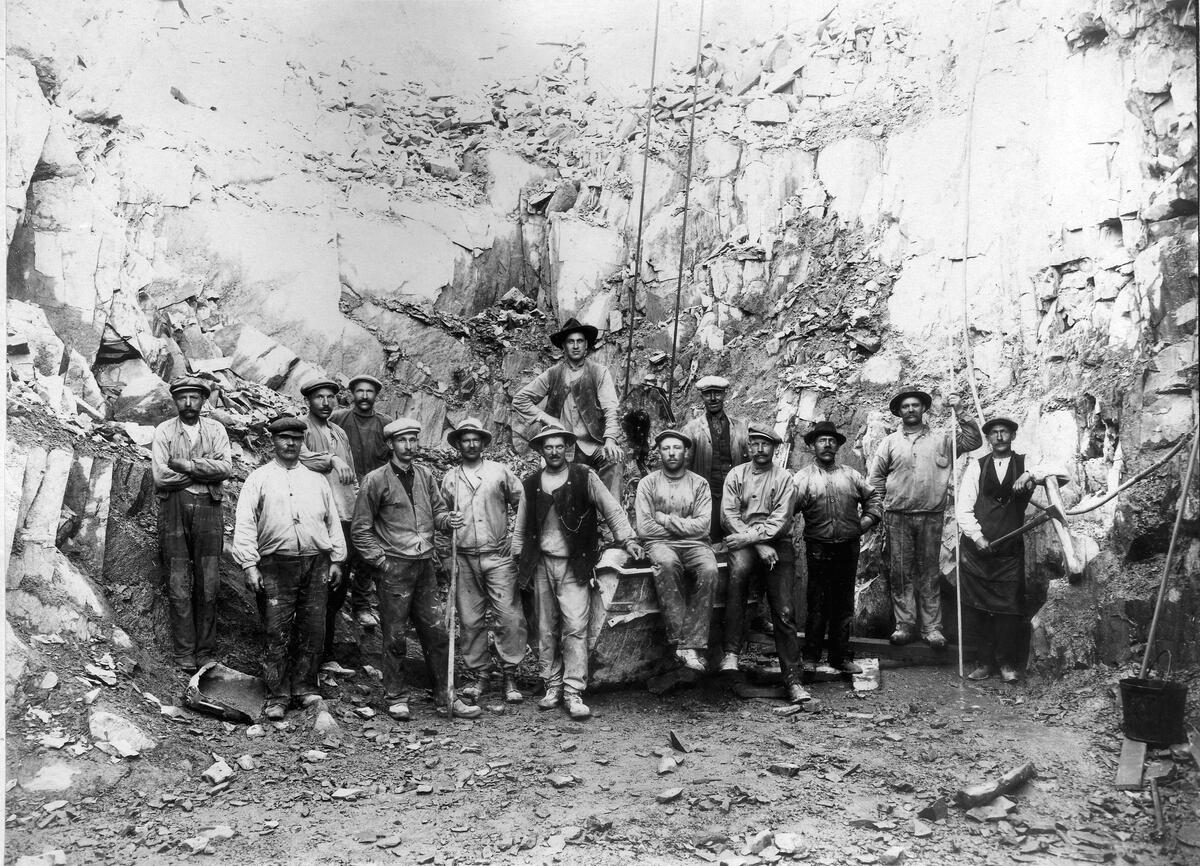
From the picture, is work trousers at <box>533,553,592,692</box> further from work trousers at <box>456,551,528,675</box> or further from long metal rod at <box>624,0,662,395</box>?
long metal rod at <box>624,0,662,395</box>

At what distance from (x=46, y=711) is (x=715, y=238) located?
19.6 ft

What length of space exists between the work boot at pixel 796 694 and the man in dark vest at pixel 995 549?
1019 millimetres

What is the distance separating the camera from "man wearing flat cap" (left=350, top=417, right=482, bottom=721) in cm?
A: 490

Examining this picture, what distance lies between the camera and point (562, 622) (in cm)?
499

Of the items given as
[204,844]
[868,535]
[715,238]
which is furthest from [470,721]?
[715,238]

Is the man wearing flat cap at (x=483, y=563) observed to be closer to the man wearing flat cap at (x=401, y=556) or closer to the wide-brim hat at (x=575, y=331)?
the man wearing flat cap at (x=401, y=556)

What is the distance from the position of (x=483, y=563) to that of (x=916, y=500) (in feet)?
9.34

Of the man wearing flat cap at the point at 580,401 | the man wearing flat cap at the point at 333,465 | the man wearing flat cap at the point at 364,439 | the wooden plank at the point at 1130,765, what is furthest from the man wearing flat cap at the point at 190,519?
the wooden plank at the point at 1130,765

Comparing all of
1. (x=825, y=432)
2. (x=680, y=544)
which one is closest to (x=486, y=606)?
(x=680, y=544)

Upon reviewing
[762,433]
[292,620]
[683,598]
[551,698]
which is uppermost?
[762,433]

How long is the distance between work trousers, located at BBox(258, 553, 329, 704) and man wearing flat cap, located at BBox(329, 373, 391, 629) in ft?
2.60

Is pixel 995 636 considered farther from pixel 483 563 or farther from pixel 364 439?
pixel 364 439

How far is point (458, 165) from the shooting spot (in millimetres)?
7844

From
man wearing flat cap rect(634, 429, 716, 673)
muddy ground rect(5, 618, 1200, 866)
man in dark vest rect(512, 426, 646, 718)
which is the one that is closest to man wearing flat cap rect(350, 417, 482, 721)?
muddy ground rect(5, 618, 1200, 866)
